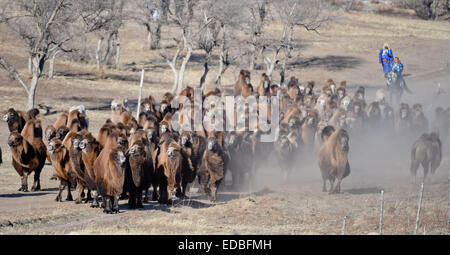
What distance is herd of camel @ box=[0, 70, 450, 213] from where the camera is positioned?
16234 millimetres

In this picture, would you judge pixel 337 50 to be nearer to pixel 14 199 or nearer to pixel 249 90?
pixel 249 90

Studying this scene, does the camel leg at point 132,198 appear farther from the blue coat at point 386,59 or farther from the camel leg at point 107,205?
the blue coat at point 386,59

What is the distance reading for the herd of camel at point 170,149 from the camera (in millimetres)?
16234

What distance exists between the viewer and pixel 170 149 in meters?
17.0

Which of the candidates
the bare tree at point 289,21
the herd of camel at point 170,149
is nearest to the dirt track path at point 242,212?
the herd of camel at point 170,149

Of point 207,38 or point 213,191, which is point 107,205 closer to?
point 213,191

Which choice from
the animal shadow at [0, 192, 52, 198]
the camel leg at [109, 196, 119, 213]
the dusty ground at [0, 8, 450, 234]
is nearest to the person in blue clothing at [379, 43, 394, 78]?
the dusty ground at [0, 8, 450, 234]

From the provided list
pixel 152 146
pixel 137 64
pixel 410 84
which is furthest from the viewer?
pixel 137 64

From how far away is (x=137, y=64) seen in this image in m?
54.0

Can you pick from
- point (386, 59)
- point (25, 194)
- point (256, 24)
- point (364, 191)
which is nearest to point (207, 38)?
point (256, 24)

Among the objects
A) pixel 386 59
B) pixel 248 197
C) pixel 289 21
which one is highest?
pixel 289 21

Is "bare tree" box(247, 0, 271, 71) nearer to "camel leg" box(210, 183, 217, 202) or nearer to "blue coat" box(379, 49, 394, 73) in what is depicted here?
"blue coat" box(379, 49, 394, 73)
